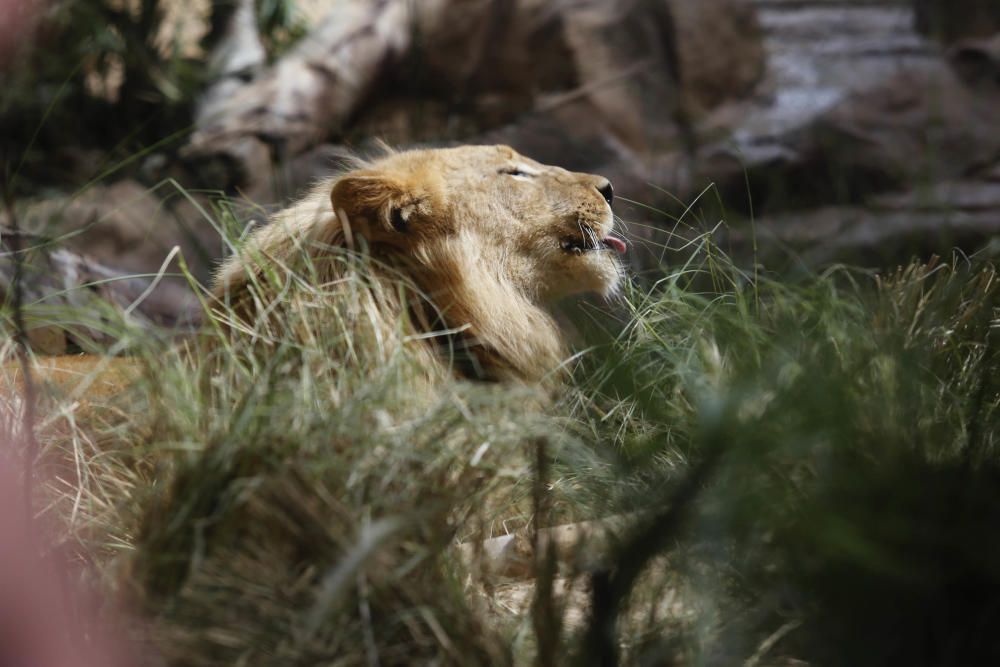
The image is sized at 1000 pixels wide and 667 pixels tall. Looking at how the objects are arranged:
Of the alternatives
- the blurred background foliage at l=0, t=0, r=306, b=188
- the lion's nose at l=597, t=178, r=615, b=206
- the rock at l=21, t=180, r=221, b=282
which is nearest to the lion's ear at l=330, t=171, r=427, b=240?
the lion's nose at l=597, t=178, r=615, b=206

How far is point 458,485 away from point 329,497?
29 cm

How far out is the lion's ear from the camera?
301 centimetres

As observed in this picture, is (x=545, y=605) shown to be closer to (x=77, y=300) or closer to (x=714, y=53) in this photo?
(x=77, y=300)

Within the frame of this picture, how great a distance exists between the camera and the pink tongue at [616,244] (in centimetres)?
354

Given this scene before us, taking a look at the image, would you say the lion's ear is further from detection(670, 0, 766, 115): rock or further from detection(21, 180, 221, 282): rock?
detection(670, 0, 766, 115): rock

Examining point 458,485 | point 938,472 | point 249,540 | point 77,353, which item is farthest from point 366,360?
point 77,353

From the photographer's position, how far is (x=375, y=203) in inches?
120

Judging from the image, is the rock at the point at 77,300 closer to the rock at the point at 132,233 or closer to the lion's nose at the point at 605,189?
the rock at the point at 132,233

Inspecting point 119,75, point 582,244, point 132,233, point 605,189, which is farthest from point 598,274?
point 119,75

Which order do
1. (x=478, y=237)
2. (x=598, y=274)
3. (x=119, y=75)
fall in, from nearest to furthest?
(x=478, y=237) < (x=598, y=274) < (x=119, y=75)

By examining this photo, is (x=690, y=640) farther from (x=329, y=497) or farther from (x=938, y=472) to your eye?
(x=329, y=497)

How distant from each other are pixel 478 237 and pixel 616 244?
0.53 meters

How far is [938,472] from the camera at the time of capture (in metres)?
1.91

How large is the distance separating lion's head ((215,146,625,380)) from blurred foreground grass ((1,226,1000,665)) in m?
0.48
